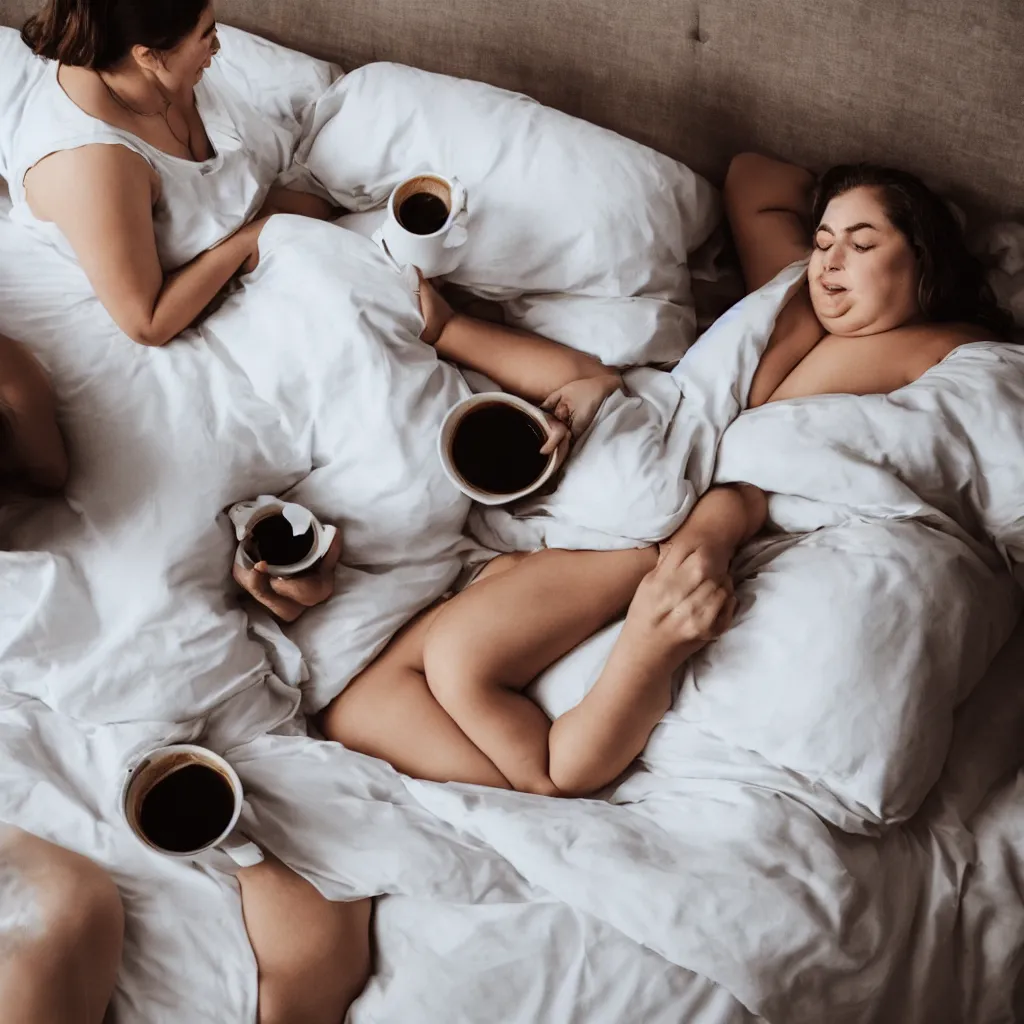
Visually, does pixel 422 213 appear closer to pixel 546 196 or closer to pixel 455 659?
pixel 546 196

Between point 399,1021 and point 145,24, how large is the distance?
3.47 ft

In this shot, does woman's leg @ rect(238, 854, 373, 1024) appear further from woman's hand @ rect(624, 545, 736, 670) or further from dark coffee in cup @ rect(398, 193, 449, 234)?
dark coffee in cup @ rect(398, 193, 449, 234)

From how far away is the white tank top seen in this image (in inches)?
43.9

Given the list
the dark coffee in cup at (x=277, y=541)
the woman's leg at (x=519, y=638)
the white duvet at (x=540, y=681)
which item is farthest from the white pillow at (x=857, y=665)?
the dark coffee in cup at (x=277, y=541)

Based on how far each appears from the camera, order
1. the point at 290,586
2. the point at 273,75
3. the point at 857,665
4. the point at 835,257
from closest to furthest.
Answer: the point at 857,665 → the point at 290,586 → the point at 835,257 → the point at 273,75

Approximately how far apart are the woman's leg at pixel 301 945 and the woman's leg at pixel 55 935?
13 cm

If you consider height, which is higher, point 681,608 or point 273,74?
point 273,74

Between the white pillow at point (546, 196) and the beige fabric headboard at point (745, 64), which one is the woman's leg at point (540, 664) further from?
the beige fabric headboard at point (745, 64)

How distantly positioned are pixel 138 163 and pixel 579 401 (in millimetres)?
578

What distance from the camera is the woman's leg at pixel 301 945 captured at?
0.96 meters

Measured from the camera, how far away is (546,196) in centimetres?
125

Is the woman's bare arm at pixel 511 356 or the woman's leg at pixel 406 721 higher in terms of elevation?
the woman's bare arm at pixel 511 356

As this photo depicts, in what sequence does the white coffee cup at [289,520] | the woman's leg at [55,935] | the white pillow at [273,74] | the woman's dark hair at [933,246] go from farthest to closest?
the white pillow at [273,74]
the woman's dark hair at [933,246]
the white coffee cup at [289,520]
the woman's leg at [55,935]

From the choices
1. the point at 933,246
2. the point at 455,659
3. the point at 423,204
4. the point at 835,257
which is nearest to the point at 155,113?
the point at 423,204
